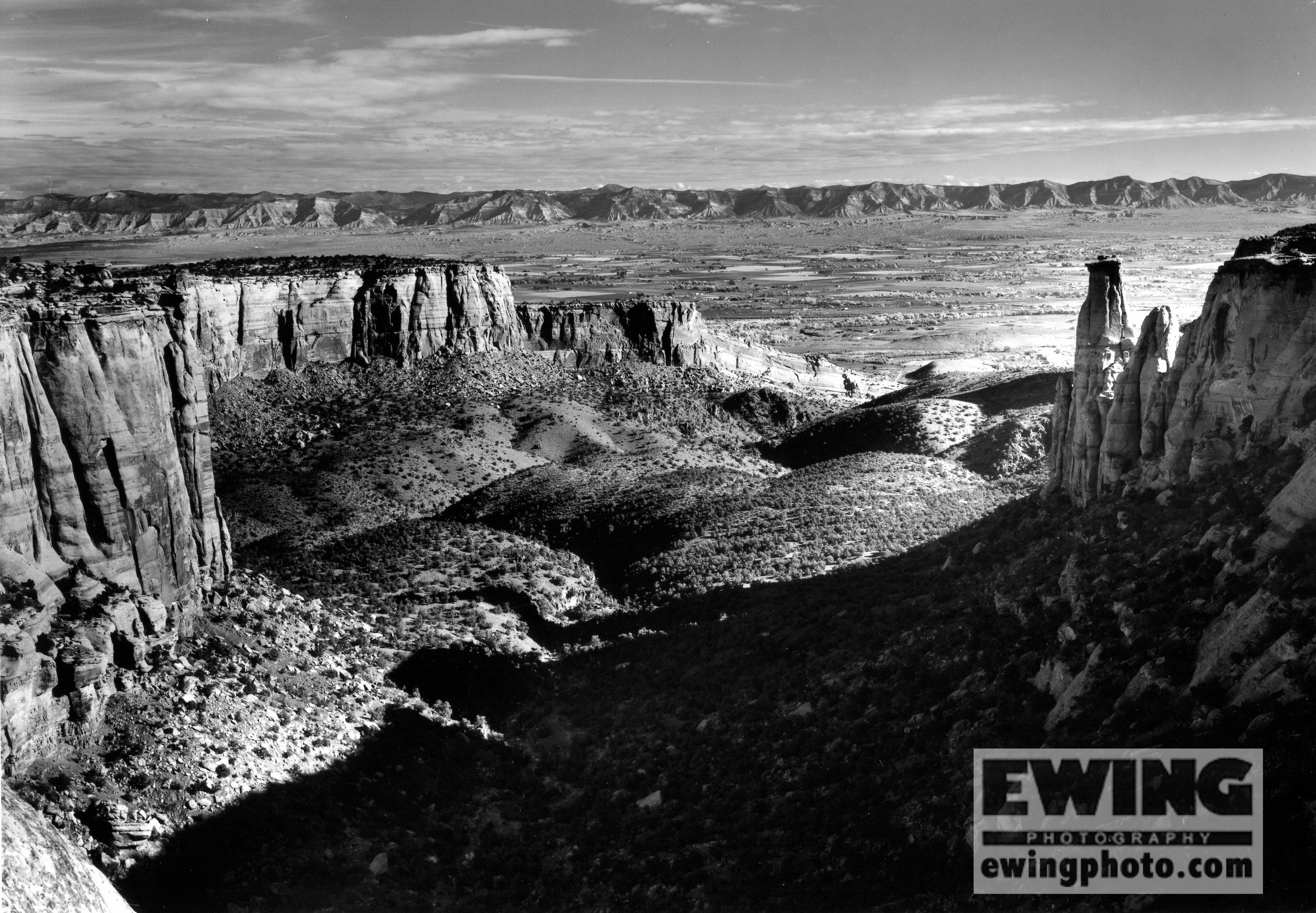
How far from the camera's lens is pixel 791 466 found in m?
78.8

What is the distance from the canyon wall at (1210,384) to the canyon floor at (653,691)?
1698 millimetres

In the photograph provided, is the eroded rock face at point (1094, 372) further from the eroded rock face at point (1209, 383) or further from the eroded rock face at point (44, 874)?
the eroded rock face at point (44, 874)

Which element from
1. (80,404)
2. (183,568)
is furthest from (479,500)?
(80,404)

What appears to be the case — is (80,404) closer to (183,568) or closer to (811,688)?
(183,568)

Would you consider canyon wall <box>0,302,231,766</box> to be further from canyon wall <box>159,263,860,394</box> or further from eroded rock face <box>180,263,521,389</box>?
eroded rock face <box>180,263,521,389</box>

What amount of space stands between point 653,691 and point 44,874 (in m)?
23.1

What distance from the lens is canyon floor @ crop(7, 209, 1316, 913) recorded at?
2597 centimetres

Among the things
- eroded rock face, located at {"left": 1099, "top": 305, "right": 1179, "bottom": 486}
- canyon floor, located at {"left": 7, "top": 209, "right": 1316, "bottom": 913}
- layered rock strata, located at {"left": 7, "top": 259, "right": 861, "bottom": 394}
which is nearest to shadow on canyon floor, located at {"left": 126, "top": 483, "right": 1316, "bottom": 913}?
canyon floor, located at {"left": 7, "top": 209, "right": 1316, "bottom": 913}

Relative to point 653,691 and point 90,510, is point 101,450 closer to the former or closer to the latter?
point 90,510

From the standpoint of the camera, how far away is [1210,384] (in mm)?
35125

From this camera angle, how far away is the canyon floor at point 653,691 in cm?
2597

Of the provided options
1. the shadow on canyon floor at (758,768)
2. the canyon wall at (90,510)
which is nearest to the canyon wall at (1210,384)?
the shadow on canyon floor at (758,768)

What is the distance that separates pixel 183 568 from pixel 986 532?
28.4 meters

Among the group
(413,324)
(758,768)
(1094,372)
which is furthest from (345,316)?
(758,768)
